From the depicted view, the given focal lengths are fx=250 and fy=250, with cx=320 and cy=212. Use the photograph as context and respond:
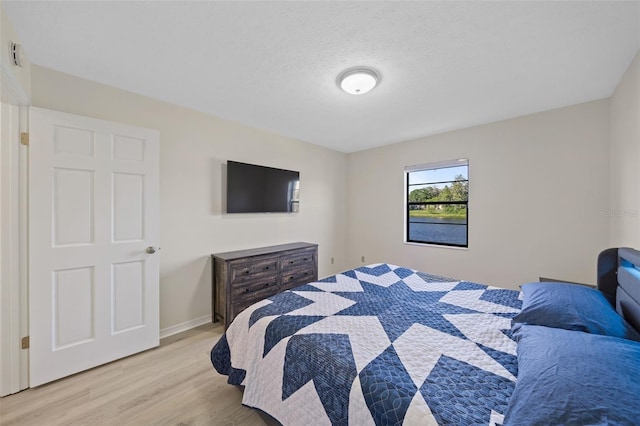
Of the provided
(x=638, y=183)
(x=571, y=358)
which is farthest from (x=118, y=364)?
(x=638, y=183)

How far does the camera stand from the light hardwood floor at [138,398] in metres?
1.55

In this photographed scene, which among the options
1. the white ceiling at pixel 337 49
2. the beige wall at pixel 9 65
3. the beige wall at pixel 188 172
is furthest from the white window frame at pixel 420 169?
the beige wall at pixel 9 65

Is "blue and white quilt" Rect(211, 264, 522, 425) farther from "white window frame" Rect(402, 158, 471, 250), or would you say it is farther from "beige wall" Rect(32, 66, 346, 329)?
"white window frame" Rect(402, 158, 471, 250)

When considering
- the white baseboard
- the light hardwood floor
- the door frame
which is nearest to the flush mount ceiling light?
the door frame

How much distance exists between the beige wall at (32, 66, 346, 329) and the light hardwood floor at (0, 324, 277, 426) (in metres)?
0.65

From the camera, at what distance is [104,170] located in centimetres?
208

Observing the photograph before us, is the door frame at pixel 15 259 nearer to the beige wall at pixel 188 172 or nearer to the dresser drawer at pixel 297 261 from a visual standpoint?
the beige wall at pixel 188 172

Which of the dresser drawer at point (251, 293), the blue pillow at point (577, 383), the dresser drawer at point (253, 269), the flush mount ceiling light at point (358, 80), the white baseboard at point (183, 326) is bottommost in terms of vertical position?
the white baseboard at point (183, 326)

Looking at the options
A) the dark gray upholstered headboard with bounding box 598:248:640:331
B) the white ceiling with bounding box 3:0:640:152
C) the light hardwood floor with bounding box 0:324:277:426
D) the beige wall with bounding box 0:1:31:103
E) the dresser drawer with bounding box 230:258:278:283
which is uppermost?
the white ceiling with bounding box 3:0:640:152

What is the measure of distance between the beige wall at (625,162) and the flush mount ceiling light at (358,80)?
5.95 ft

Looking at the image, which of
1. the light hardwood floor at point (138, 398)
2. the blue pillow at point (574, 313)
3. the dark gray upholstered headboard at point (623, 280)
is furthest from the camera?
the light hardwood floor at point (138, 398)

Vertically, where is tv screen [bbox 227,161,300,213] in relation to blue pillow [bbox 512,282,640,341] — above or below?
above

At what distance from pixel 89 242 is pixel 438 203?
4.09 metres

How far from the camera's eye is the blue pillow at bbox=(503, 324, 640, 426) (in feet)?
2.25
